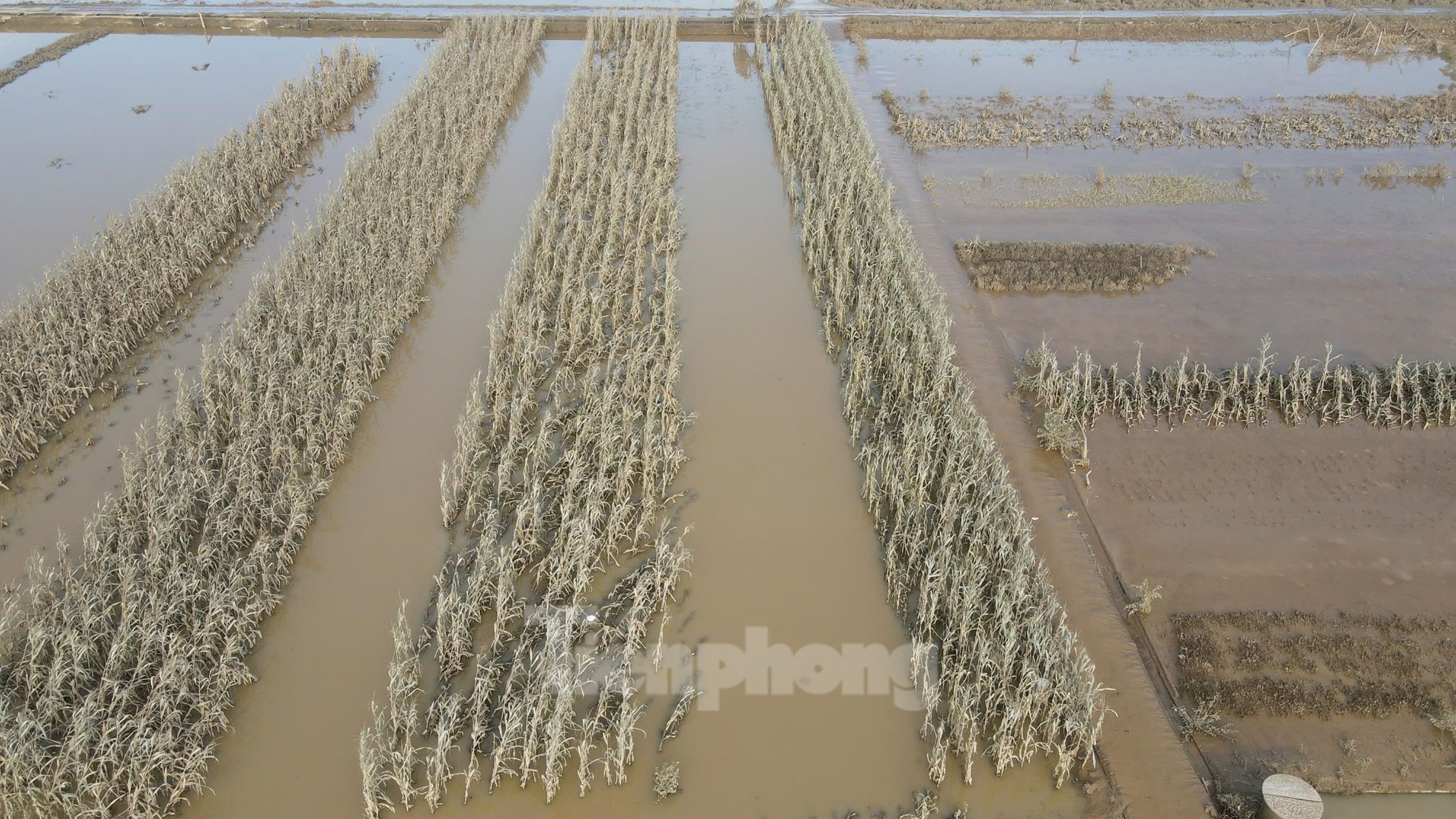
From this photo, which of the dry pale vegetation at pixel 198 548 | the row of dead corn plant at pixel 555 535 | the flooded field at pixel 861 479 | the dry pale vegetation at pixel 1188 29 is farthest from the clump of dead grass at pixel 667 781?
the dry pale vegetation at pixel 1188 29

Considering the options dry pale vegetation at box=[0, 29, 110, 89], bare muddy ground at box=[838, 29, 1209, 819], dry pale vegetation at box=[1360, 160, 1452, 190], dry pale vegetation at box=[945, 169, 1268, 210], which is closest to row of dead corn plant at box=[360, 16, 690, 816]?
bare muddy ground at box=[838, 29, 1209, 819]

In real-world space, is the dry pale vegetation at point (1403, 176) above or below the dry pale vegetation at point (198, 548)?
above

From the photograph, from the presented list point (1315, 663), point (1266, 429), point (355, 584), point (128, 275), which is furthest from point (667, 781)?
point (128, 275)

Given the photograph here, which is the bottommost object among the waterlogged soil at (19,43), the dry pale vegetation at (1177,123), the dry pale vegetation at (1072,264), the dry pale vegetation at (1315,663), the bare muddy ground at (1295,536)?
the dry pale vegetation at (1315,663)

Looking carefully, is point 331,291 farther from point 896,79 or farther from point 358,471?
point 896,79

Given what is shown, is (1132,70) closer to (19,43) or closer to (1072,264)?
(1072,264)

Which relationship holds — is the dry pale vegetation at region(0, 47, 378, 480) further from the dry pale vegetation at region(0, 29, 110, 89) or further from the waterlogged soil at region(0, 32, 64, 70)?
the waterlogged soil at region(0, 32, 64, 70)

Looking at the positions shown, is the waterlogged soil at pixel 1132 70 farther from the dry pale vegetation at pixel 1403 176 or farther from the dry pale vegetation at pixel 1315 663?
the dry pale vegetation at pixel 1315 663

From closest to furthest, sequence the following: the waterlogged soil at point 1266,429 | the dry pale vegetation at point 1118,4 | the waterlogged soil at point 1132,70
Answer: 1. the waterlogged soil at point 1266,429
2. the waterlogged soil at point 1132,70
3. the dry pale vegetation at point 1118,4
